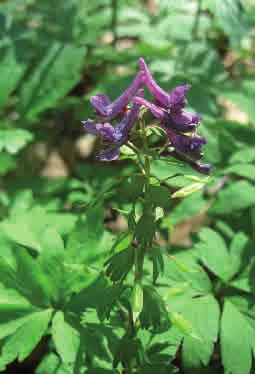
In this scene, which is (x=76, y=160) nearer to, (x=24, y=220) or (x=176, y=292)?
(x=24, y=220)

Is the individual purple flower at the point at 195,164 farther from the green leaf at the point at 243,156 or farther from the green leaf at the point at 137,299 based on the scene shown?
the green leaf at the point at 243,156

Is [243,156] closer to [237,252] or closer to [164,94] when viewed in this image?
[237,252]

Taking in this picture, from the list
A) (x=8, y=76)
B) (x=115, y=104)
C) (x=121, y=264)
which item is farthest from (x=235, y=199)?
(x=8, y=76)

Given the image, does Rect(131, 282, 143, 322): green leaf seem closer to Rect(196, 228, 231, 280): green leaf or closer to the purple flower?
the purple flower

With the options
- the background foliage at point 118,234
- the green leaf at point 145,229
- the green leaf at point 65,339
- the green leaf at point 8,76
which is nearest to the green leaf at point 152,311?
the background foliage at point 118,234

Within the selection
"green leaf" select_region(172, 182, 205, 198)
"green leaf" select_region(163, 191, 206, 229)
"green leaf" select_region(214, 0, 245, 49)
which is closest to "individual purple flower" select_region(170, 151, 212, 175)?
"green leaf" select_region(172, 182, 205, 198)

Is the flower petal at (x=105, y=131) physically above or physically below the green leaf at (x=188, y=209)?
above

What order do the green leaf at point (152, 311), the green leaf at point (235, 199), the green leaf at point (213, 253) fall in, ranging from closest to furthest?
the green leaf at point (152, 311) → the green leaf at point (213, 253) → the green leaf at point (235, 199)

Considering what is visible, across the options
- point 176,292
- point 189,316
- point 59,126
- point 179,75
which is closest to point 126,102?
point 176,292
